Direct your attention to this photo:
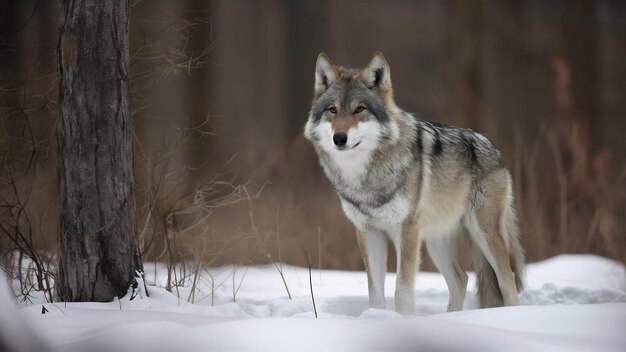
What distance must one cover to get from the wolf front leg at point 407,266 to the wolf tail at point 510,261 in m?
0.67

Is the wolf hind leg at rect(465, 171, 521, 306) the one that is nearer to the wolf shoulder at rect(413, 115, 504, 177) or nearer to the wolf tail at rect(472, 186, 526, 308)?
the wolf tail at rect(472, 186, 526, 308)

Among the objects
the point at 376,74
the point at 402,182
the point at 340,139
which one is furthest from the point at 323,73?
the point at 402,182

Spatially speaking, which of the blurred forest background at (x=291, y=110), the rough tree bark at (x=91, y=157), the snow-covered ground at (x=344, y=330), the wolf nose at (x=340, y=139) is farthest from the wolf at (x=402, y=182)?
the rough tree bark at (x=91, y=157)

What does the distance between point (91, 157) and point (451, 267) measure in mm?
2419

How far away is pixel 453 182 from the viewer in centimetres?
385

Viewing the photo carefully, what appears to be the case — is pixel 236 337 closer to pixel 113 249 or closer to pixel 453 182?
pixel 113 249

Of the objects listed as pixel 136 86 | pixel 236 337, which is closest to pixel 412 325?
pixel 236 337

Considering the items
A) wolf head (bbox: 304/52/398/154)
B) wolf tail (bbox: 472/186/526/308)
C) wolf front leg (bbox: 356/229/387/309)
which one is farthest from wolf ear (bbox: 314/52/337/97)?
wolf tail (bbox: 472/186/526/308)

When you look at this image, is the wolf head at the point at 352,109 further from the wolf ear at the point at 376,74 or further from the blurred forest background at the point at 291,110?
the blurred forest background at the point at 291,110

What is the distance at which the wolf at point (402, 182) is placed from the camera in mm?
3527

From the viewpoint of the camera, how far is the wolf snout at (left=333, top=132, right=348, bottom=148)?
3.33 m

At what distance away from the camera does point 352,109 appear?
3.48m

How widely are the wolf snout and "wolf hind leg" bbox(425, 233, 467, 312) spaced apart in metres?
1.16

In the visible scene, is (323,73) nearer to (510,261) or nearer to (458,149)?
(458,149)
